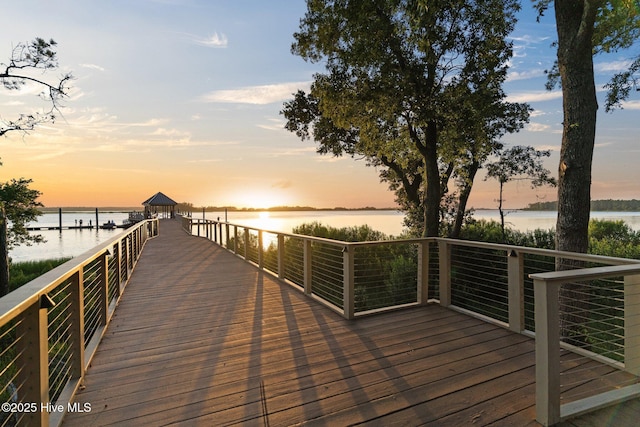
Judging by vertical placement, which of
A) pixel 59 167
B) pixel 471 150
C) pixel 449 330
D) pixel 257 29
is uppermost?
pixel 257 29

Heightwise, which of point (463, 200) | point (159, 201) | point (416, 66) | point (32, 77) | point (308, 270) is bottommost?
point (308, 270)

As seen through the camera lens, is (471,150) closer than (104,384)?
No

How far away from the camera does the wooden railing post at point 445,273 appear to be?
429 cm

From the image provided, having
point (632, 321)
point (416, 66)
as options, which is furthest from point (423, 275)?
point (416, 66)

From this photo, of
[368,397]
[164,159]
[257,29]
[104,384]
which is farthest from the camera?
[164,159]

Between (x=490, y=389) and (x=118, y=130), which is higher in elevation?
(x=118, y=130)

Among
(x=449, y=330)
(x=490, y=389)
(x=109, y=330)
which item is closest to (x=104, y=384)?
(x=109, y=330)

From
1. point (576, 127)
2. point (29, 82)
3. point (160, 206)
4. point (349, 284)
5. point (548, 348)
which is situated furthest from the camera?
point (160, 206)

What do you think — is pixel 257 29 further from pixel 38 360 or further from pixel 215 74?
pixel 38 360

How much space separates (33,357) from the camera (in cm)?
160

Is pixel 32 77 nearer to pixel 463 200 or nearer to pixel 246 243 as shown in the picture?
pixel 246 243

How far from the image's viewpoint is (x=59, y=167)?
66.8 ft

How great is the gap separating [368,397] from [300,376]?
0.56m

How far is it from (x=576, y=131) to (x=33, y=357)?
215 inches
